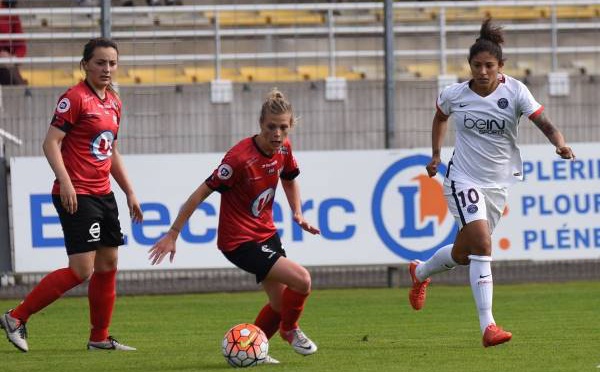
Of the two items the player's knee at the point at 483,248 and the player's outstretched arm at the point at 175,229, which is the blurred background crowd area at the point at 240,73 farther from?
the player's outstretched arm at the point at 175,229

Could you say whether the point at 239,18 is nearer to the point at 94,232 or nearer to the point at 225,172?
the point at 94,232

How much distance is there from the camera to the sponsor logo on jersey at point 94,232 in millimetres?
9008

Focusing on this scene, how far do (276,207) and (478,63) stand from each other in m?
5.65

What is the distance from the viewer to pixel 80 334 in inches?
422

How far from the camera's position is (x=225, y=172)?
8.19m

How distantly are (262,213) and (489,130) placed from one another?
1.78m

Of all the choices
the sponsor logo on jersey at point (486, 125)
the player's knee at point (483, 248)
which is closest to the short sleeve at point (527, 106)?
the sponsor logo on jersey at point (486, 125)

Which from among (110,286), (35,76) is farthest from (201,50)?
(110,286)

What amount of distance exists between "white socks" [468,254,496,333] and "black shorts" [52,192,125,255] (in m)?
2.41

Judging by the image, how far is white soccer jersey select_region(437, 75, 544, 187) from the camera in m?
9.13

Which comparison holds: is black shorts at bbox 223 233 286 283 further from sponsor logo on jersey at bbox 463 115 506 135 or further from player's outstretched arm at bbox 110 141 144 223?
sponsor logo on jersey at bbox 463 115 506 135

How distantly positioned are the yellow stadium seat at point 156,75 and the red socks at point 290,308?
9.74 m

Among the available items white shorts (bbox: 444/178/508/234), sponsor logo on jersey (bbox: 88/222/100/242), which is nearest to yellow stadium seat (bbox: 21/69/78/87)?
sponsor logo on jersey (bbox: 88/222/100/242)

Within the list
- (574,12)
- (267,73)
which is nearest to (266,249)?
(267,73)
